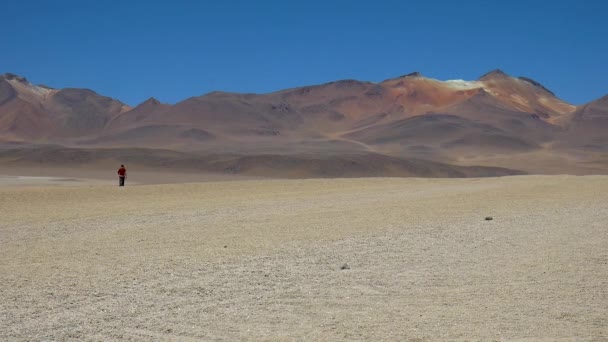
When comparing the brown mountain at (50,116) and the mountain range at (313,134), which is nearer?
the mountain range at (313,134)

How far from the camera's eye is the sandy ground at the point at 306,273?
804cm

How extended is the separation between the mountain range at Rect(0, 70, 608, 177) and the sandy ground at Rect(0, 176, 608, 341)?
175 ft

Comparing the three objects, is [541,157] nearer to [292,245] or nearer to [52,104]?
[292,245]

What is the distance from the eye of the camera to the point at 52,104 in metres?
194

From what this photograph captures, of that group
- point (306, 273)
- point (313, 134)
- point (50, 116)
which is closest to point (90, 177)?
point (306, 273)

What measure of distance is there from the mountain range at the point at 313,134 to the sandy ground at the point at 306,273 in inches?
2096

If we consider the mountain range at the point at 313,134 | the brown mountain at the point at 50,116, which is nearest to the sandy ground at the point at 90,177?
the mountain range at the point at 313,134

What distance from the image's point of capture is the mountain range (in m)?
80.9

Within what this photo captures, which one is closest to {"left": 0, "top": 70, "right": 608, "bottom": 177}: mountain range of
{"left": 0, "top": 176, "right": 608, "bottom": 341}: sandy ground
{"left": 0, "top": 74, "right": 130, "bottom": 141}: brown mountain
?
{"left": 0, "top": 74, "right": 130, "bottom": 141}: brown mountain

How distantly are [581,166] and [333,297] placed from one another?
99253 millimetres

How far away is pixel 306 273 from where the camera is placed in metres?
11.0

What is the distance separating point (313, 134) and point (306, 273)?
152386 mm

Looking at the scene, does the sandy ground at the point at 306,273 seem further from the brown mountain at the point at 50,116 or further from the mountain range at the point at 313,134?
the brown mountain at the point at 50,116

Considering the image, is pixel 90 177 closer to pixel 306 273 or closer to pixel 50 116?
pixel 306 273
